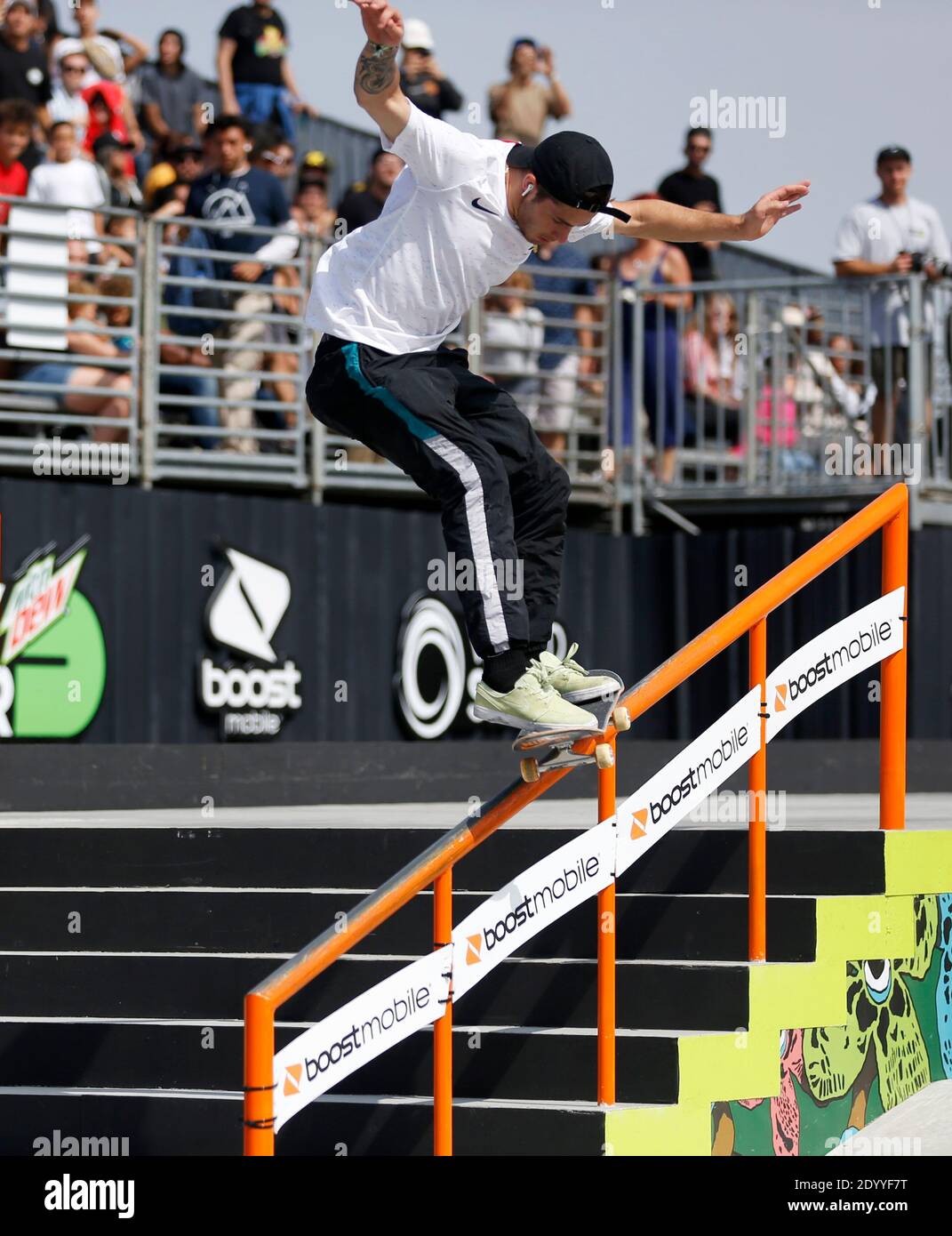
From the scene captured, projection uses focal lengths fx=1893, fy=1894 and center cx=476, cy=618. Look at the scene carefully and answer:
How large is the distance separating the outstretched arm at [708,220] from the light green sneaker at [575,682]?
1.35 metres

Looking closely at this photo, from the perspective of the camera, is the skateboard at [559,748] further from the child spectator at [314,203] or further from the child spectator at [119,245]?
the child spectator at [314,203]

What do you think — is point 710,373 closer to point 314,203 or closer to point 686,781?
point 314,203

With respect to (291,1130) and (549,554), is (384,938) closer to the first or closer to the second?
(291,1130)

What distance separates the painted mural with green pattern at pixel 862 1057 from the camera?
19.2 ft

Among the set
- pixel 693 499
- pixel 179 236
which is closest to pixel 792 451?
pixel 693 499

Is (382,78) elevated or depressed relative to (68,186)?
depressed

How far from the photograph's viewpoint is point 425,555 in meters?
12.9

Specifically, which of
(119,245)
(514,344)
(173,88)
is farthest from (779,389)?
(173,88)

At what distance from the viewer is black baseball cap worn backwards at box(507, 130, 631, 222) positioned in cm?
546

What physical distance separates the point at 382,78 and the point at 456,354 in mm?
994

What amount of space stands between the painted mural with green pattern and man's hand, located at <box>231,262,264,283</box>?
23.3ft

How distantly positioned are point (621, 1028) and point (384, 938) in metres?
0.94

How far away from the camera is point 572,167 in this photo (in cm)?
546
